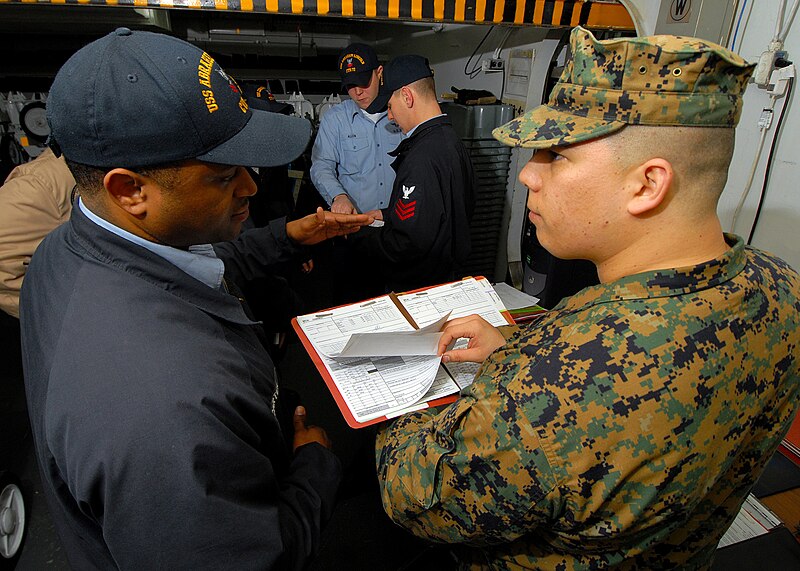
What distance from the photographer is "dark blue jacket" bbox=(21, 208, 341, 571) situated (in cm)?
68

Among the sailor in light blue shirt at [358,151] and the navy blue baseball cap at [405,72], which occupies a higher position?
the navy blue baseball cap at [405,72]

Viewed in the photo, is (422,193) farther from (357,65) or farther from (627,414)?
(627,414)

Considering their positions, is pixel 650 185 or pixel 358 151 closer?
pixel 650 185

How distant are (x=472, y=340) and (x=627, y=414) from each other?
54 cm

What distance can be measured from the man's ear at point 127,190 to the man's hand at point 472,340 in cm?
73

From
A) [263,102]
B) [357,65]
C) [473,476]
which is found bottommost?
[473,476]

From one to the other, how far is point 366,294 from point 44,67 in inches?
118

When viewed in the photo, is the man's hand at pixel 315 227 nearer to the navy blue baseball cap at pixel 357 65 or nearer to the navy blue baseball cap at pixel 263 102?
the navy blue baseball cap at pixel 263 102

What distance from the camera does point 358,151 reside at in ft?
9.77

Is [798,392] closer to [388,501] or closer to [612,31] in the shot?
[388,501]

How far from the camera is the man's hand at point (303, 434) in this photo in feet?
3.75

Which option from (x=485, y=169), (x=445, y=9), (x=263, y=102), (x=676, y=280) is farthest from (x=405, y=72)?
(x=676, y=280)

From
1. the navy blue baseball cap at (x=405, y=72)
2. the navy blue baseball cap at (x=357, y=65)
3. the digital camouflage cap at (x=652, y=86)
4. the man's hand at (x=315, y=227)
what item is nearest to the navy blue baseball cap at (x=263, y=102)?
Result: the navy blue baseball cap at (x=357, y=65)

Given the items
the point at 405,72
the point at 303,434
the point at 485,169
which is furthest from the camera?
the point at 485,169
